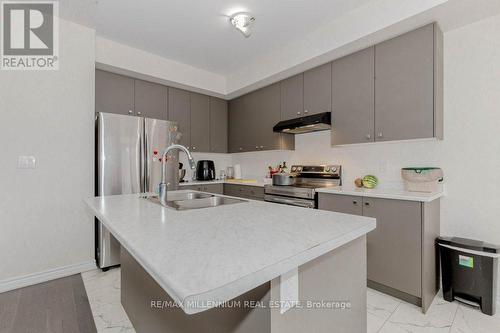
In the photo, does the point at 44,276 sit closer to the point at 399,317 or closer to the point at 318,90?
the point at 399,317

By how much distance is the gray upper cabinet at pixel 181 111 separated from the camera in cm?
351

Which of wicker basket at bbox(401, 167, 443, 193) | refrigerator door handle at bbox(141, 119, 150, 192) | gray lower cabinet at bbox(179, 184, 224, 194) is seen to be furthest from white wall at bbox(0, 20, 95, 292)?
wicker basket at bbox(401, 167, 443, 193)

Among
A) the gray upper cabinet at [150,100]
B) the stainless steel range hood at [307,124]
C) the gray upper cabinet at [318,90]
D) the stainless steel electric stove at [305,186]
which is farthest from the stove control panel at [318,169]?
the gray upper cabinet at [150,100]

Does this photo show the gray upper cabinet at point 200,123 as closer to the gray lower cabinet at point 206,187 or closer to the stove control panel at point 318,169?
the gray lower cabinet at point 206,187

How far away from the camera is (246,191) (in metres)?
3.39

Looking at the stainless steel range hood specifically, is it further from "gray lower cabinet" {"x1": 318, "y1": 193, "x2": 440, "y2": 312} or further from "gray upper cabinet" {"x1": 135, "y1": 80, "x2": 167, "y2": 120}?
"gray upper cabinet" {"x1": 135, "y1": 80, "x2": 167, "y2": 120}

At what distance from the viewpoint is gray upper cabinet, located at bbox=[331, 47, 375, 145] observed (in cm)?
235

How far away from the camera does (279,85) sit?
3.29m

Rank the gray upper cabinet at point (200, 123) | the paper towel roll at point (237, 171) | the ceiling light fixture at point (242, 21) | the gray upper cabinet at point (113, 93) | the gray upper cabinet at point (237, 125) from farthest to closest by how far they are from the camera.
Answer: the paper towel roll at point (237, 171) < the gray upper cabinet at point (237, 125) < the gray upper cabinet at point (200, 123) < the gray upper cabinet at point (113, 93) < the ceiling light fixture at point (242, 21)

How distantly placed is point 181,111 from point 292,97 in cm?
162

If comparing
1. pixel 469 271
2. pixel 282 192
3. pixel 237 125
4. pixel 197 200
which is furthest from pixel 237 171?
pixel 469 271

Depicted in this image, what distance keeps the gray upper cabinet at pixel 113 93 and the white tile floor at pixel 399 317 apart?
79.7 inches

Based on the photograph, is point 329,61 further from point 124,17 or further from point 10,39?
point 10,39

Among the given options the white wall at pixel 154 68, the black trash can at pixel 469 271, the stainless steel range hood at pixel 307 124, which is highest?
the white wall at pixel 154 68
